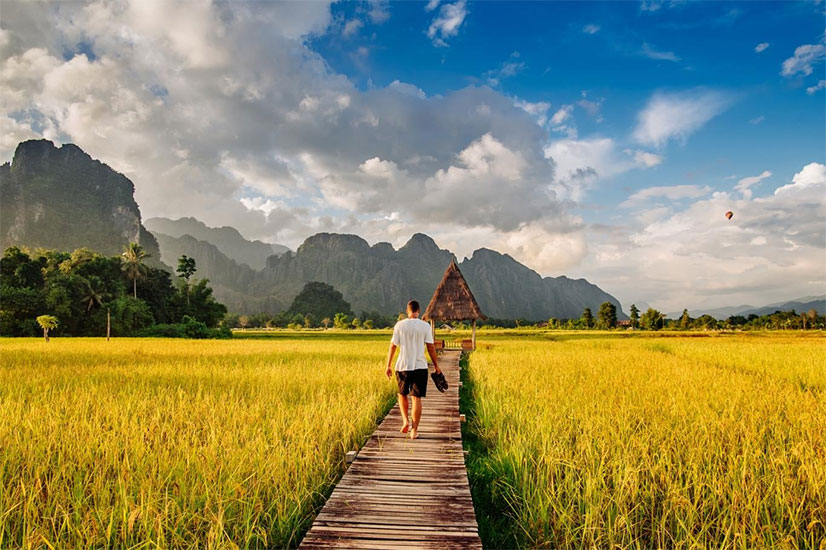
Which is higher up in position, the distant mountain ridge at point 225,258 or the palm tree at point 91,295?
the distant mountain ridge at point 225,258

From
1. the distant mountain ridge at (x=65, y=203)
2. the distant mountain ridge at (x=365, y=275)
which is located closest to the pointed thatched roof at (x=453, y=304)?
the distant mountain ridge at (x=365, y=275)

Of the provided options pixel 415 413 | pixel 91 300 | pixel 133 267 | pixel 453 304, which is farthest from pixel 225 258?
pixel 415 413

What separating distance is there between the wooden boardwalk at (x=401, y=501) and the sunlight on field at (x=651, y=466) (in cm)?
51

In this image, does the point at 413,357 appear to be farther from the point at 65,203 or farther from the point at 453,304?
the point at 65,203

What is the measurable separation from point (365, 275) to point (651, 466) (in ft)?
538

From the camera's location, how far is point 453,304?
20.9 meters

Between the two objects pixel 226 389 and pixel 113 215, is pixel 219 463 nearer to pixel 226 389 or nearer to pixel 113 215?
pixel 226 389

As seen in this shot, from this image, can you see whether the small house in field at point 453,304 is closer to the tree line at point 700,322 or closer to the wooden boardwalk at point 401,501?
the wooden boardwalk at point 401,501

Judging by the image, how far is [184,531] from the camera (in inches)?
122

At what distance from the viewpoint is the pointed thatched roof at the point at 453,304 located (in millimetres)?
20609

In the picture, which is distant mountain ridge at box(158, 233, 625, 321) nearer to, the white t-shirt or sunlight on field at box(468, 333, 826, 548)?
sunlight on field at box(468, 333, 826, 548)

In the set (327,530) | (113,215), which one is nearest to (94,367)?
(327,530)

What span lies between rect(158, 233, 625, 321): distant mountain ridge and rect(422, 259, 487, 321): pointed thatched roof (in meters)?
125

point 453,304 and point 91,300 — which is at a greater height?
point 91,300
